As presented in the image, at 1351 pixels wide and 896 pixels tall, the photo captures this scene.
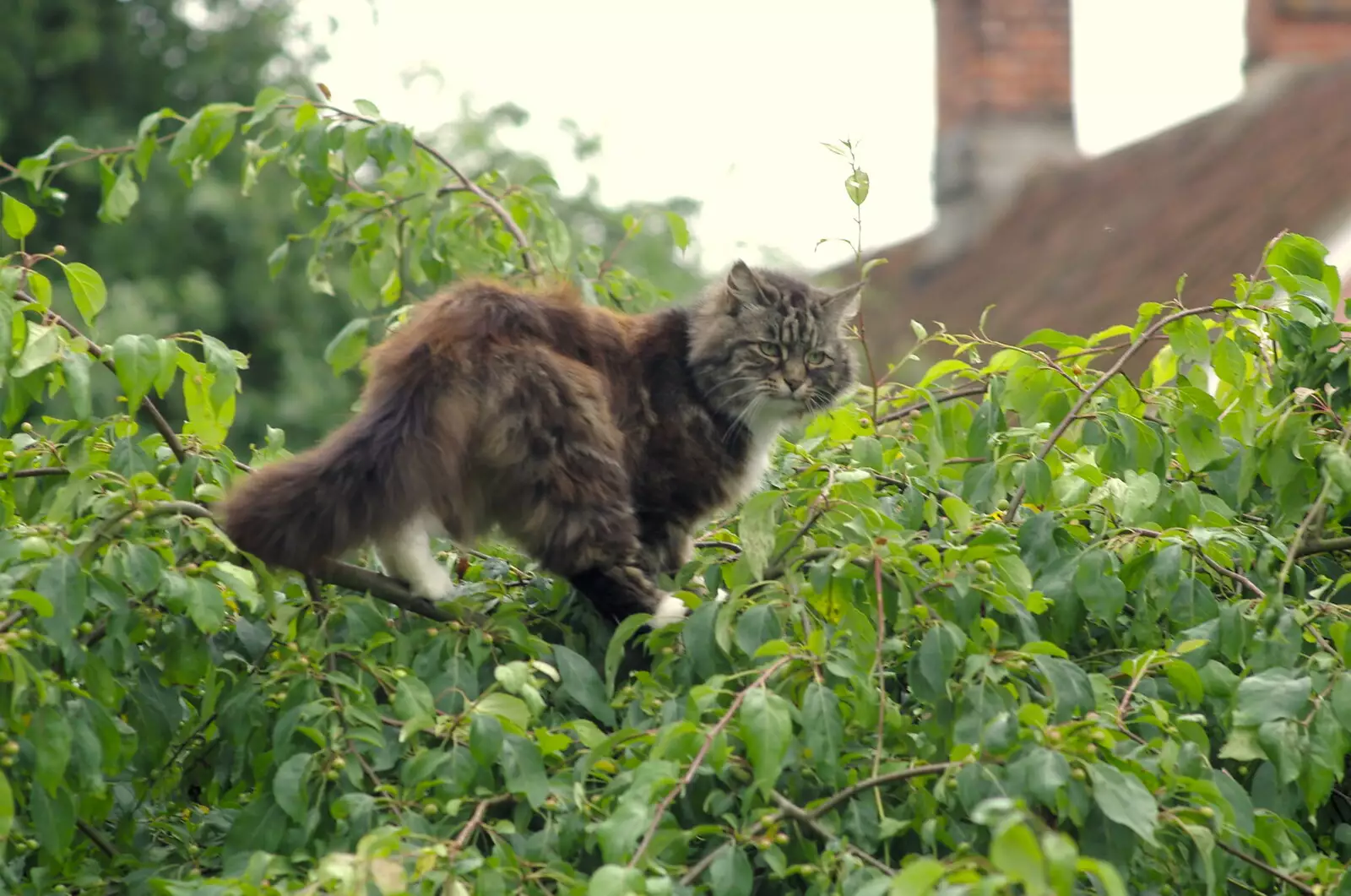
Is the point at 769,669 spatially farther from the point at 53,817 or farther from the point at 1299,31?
the point at 1299,31

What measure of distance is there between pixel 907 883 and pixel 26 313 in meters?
1.77

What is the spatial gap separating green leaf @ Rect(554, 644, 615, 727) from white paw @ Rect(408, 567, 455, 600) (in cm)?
45

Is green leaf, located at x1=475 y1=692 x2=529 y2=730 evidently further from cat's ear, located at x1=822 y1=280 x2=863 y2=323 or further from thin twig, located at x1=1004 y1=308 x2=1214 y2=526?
cat's ear, located at x1=822 y1=280 x2=863 y2=323

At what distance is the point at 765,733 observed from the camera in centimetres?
200

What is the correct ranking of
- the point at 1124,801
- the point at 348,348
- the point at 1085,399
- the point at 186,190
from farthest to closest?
the point at 186,190 → the point at 348,348 → the point at 1085,399 → the point at 1124,801

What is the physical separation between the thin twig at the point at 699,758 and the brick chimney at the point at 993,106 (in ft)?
34.7

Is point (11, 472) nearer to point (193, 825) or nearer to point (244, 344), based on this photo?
point (193, 825)

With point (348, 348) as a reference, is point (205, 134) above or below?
above

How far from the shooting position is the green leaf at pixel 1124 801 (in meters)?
1.86

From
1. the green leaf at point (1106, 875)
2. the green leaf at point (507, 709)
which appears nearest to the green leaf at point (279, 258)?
the green leaf at point (507, 709)

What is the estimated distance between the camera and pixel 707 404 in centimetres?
377

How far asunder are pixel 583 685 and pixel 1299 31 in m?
10.2

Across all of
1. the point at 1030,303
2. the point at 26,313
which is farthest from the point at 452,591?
the point at 1030,303

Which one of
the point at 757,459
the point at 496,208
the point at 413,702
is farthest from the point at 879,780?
the point at 496,208
